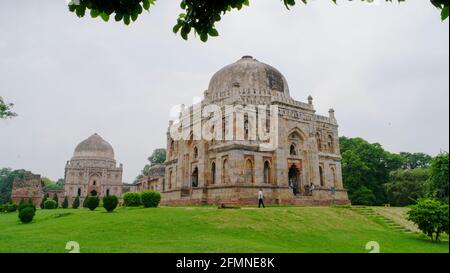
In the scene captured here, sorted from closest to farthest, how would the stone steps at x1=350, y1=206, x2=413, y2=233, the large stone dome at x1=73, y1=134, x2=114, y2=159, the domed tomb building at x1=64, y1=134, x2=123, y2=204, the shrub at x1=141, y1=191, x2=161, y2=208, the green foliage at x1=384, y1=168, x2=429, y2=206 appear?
the stone steps at x1=350, y1=206, x2=413, y2=233 < the shrub at x1=141, y1=191, x2=161, y2=208 < the green foliage at x1=384, y1=168, x2=429, y2=206 < the domed tomb building at x1=64, y1=134, x2=123, y2=204 < the large stone dome at x1=73, y1=134, x2=114, y2=159

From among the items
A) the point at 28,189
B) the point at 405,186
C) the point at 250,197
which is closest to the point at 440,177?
the point at 250,197

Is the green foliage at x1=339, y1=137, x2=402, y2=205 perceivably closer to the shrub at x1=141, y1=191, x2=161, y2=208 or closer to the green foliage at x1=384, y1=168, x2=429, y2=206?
the green foliage at x1=384, y1=168, x2=429, y2=206

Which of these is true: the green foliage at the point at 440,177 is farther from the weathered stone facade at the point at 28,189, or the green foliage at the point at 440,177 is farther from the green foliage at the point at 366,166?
the weathered stone facade at the point at 28,189

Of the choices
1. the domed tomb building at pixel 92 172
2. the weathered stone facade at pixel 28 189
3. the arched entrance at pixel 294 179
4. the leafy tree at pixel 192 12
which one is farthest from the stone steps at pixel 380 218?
the weathered stone facade at pixel 28 189

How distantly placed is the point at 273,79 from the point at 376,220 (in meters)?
13.0

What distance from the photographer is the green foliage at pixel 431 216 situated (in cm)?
1390

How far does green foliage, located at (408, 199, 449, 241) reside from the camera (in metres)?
13.9

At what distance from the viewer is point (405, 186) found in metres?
32.9

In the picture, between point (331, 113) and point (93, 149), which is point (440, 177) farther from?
point (93, 149)

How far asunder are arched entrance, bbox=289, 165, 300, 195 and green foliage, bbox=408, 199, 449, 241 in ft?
32.8

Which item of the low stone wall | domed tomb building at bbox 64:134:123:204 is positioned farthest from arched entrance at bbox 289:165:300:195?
domed tomb building at bbox 64:134:123:204

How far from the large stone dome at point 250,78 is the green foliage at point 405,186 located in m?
15.3

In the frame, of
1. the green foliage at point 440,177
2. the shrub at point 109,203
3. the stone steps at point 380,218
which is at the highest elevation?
the green foliage at point 440,177

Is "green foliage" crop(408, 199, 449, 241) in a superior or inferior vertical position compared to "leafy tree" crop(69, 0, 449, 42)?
inferior
